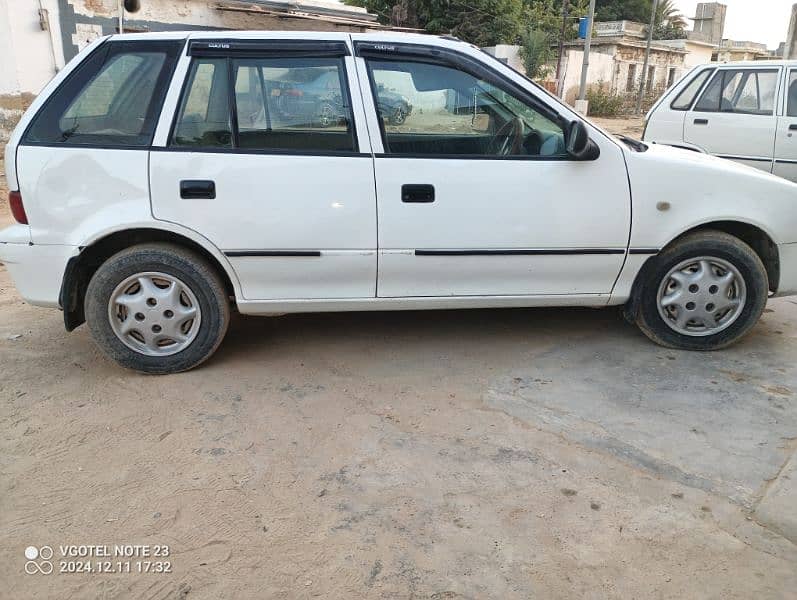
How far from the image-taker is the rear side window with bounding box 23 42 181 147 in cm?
341

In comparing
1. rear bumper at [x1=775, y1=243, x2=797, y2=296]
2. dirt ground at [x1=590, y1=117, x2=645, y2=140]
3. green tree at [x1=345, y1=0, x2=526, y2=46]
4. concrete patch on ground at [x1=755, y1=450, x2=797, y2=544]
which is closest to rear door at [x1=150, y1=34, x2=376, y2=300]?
concrete patch on ground at [x1=755, y1=450, x2=797, y2=544]

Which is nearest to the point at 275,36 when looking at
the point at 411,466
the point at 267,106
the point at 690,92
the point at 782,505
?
the point at 267,106

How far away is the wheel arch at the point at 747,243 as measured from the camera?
3.84 metres

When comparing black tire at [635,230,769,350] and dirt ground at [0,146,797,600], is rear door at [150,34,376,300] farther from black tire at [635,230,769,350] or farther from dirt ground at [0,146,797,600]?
black tire at [635,230,769,350]

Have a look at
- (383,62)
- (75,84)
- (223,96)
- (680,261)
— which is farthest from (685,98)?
(75,84)

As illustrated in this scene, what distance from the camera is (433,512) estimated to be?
2.55m

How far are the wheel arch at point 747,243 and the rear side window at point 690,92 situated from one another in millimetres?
4501

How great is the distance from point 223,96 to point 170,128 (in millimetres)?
328

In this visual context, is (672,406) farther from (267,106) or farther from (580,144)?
(267,106)

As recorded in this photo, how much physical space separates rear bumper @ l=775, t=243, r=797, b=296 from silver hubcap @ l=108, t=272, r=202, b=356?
3.47 m

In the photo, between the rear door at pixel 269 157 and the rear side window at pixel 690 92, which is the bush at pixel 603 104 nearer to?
the rear side window at pixel 690 92

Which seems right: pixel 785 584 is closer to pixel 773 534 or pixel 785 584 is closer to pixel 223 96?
pixel 773 534

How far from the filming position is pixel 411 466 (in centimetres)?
285

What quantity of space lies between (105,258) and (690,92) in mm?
7048
